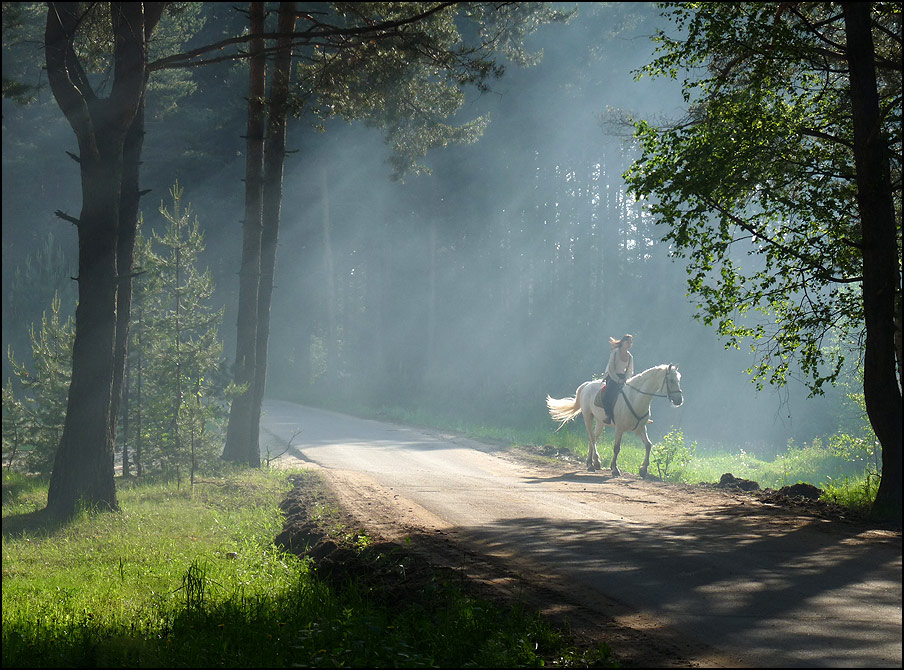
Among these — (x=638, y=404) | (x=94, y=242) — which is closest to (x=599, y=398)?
(x=638, y=404)

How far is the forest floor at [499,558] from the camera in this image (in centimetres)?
562

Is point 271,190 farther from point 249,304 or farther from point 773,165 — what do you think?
point 773,165

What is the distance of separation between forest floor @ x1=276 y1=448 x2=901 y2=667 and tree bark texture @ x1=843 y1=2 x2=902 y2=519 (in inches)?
47.3

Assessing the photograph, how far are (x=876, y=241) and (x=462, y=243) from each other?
37.4m

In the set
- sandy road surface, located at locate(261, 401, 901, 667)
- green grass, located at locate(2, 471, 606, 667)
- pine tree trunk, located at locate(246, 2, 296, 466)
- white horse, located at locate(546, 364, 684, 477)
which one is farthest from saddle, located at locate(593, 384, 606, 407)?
green grass, located at locate(2, 471, 606, 667)

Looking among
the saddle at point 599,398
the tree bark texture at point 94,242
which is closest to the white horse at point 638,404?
the saddle at point 599,398

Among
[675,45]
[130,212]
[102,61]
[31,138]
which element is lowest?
[130,212]

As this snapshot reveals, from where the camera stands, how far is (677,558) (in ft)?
26.0

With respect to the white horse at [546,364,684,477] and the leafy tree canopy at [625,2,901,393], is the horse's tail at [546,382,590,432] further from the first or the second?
the leafy tree canopy at [625,2,901,393]

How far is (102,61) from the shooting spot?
17719mm

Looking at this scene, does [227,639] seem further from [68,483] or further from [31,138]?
[31,138]

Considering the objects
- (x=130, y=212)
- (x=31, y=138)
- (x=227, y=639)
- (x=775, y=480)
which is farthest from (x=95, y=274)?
(x=31, y=138)

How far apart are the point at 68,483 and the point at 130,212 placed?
15.8 ft

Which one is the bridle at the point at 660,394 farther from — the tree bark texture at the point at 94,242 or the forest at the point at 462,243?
the forest at the point at 462,243
